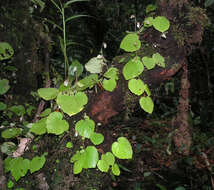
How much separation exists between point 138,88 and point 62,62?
250 centimetres

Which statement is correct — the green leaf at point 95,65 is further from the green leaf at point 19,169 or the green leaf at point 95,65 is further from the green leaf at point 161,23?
the green leaf at point 19,169

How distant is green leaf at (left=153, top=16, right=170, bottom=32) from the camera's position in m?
1.06

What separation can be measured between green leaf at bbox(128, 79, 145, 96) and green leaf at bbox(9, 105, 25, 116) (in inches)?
33.1

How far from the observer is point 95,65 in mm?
1189

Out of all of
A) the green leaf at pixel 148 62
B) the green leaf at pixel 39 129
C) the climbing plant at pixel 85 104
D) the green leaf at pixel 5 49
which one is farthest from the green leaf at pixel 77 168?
the green leaf at pixel 5 49

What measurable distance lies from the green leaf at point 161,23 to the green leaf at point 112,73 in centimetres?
30

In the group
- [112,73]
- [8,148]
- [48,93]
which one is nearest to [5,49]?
[48,93]

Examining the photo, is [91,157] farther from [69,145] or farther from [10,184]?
[10,184]

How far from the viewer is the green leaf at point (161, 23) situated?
106cm

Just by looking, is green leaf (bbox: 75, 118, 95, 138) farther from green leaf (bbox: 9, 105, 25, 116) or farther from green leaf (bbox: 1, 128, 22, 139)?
green leaf (bbox: 9, 105, 25, 116)

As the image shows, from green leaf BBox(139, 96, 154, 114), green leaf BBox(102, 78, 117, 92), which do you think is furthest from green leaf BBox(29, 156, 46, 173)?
green leaf BBox(139, 96, 154, 114)

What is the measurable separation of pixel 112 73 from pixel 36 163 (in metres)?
0.60

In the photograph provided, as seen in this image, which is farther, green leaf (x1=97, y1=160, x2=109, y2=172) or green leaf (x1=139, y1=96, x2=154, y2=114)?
green leaf (x1=139, y1=96, x2=154, y2=114)

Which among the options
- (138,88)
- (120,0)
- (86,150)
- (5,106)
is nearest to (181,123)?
(138,88)
